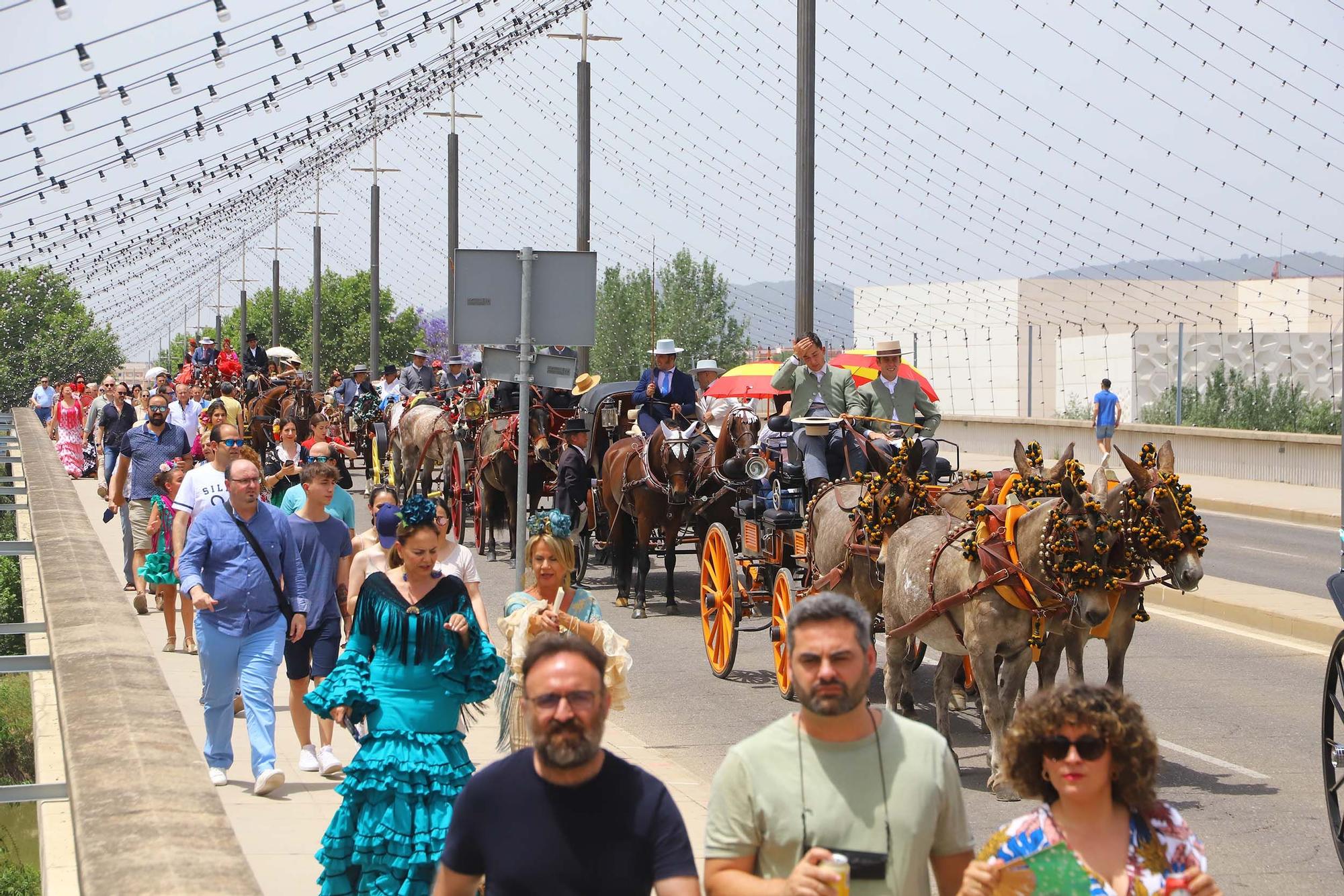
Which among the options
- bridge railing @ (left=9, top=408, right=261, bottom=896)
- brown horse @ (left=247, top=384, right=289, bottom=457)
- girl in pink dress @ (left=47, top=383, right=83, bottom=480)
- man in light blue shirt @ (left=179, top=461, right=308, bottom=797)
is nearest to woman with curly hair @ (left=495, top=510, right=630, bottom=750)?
bridge railing @ (left=9, top=408, right=261, bottom=896)

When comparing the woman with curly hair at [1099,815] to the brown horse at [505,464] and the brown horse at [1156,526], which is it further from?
the brown horse at [505,464]

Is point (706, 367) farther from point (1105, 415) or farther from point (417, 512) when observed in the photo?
point (1105, 415)

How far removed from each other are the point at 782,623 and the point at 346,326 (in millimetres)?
79396

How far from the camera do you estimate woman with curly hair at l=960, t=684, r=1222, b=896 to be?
12.4 feet

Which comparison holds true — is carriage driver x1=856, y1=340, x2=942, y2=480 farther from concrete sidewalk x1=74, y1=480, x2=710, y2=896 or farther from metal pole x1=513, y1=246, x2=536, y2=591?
concrete sidewalk x1=74, y1=480, x2=710, y2=896

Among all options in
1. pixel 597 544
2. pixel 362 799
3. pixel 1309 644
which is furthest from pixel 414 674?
pixel 597 544

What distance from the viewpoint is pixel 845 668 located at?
12.9ft

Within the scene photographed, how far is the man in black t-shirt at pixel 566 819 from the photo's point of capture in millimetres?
3893

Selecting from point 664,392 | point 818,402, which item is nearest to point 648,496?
point 664,392

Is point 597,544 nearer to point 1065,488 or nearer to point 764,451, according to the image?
point 764,451

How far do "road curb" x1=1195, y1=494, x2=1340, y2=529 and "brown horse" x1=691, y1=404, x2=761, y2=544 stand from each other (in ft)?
40.9

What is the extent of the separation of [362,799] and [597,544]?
43.3 feet

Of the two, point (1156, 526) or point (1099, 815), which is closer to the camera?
point (1099, 815)

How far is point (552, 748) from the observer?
12.8 feet
